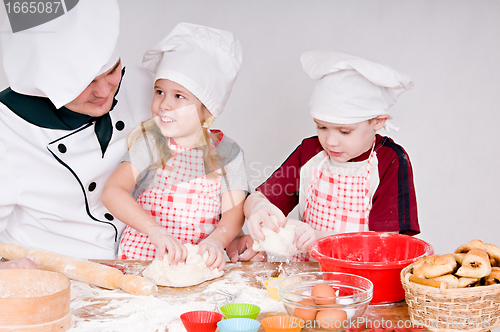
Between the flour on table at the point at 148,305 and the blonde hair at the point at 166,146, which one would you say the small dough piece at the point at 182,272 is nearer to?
the flour on table at the point at 148,305

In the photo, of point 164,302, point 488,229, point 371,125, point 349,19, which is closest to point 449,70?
point 349,19

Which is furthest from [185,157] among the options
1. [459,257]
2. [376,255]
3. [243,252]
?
[459,257]

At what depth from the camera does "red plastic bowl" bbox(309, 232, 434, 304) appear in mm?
1007

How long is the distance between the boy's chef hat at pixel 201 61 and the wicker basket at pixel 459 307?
0.92 m

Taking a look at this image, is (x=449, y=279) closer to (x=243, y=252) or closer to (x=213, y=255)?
(x=213, y=255)

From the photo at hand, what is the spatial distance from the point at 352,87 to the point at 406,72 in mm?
954

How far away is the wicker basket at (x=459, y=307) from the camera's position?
828mm

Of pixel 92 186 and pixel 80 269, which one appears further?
pixel 92 186

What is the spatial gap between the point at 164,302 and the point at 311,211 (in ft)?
2.38

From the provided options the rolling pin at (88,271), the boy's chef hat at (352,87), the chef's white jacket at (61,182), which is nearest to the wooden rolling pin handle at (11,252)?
the rolling pin at (88,271)

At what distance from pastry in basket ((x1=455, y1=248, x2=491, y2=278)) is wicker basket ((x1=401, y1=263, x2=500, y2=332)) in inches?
Result: 1.1

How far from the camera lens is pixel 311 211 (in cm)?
165

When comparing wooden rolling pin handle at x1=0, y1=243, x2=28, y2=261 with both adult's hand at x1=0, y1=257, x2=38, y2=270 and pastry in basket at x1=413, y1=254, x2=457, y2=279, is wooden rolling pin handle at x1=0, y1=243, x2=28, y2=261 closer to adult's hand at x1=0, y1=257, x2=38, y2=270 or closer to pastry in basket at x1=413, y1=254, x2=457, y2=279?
adult's hand at x1=0, y1=257, x2=38, y2=270

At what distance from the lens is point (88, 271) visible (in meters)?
1.17
